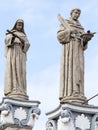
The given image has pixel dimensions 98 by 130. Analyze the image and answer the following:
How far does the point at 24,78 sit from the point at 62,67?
1199mm

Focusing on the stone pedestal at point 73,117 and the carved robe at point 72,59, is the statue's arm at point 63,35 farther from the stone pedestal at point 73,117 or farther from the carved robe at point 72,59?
the stone pedestal at point 73,117

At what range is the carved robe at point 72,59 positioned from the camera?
54.2 feet

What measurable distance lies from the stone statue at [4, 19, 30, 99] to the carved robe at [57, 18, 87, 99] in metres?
1.15

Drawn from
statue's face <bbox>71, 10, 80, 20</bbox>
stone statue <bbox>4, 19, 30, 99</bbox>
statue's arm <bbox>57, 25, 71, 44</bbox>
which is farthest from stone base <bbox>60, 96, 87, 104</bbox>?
statue's face <bbox>71, 10, 80, 20</bbox>

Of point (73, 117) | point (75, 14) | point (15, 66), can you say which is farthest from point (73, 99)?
point (75, 14)

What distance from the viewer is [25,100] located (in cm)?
1692

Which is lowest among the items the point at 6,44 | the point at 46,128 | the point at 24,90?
the point at 46,128

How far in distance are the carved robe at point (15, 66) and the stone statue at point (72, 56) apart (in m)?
1.16

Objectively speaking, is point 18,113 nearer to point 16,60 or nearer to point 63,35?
point 16,60

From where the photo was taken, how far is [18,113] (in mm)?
16828

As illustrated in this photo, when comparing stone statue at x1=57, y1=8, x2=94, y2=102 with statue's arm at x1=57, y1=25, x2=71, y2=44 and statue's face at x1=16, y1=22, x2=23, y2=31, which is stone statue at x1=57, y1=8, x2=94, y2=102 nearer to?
statue's arm at x1=57, y1=25, x2=71, y2=44

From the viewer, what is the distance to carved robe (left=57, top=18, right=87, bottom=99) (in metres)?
16.5

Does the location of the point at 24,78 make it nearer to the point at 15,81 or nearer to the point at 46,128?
the point at 15,81

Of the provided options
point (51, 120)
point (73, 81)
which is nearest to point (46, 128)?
point (51, 120)
